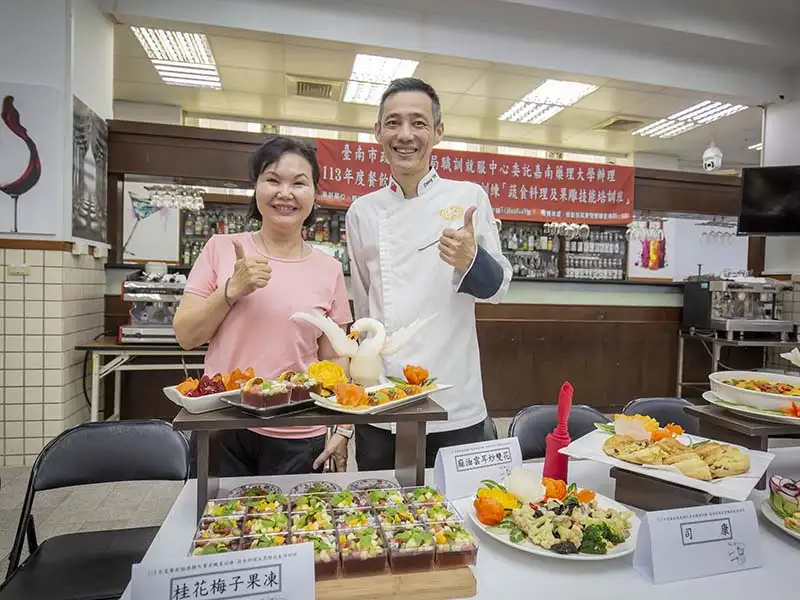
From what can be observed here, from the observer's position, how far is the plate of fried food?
0.97 m

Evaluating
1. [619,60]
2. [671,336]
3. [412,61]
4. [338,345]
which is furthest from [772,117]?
[338,345]

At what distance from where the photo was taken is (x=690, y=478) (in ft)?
3.18

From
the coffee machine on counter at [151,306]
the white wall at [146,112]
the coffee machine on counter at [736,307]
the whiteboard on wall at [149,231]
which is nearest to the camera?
the coffee machine on counter at [151,306]

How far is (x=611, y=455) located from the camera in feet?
3.51

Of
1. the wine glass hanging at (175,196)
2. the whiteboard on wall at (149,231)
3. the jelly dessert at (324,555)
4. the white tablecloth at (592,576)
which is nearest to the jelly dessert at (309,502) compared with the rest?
the jelly dessert at (324,555)

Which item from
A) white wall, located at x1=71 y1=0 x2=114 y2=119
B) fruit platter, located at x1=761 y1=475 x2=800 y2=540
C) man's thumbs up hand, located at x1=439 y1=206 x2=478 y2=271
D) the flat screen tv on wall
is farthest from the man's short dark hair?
the flat screen tv on wall

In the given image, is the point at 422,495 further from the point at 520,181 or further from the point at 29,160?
the point at 520,181

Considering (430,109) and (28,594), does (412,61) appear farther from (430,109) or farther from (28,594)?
(28,594)

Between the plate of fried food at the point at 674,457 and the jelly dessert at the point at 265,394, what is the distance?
585 mm

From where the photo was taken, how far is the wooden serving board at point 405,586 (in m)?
0.78

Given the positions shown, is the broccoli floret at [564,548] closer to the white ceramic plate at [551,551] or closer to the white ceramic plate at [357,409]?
the white ceramic plate at [551,551]

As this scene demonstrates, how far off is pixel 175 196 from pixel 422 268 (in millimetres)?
3778

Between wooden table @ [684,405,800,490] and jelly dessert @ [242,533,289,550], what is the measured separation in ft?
3.33

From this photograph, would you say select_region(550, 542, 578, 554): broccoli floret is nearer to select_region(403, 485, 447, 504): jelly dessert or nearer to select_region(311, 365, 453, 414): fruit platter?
select_region(403, 485, 447, 504): jelly dessert
